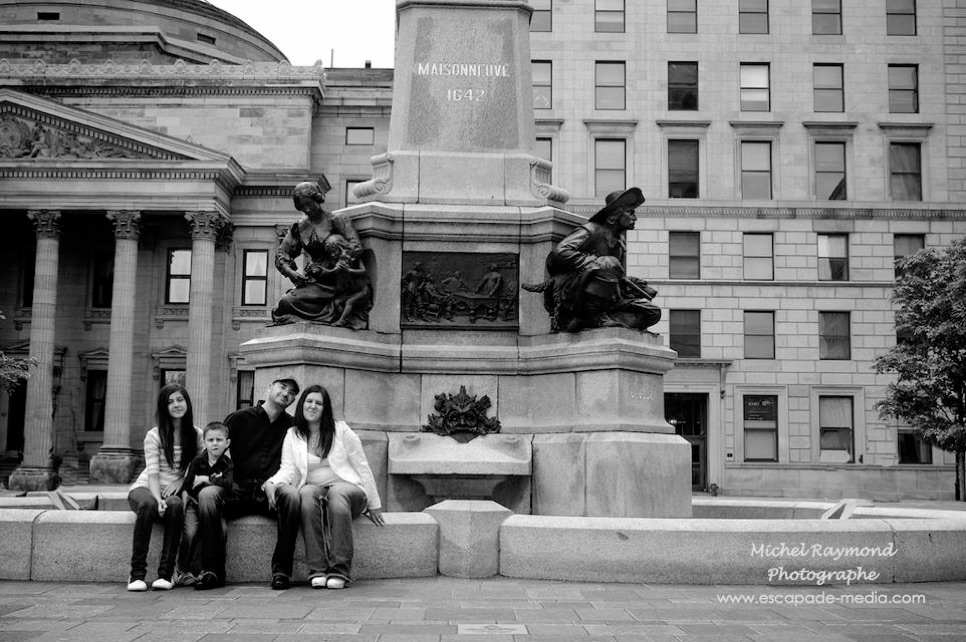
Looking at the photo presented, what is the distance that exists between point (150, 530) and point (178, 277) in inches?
1981

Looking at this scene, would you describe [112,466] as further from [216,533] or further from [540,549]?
[540,549]

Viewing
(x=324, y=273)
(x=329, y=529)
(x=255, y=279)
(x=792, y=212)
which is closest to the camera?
(x=329, y=529)

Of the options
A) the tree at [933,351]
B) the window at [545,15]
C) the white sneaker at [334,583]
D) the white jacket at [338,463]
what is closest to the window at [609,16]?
the window at [545,15]

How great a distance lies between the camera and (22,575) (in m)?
9.76

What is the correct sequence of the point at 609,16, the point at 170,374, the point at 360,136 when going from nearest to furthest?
the point at 609,16
the point at 170,374
the point at 360,136

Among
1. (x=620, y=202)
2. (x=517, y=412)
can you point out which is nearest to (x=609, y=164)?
(x=620, y=202)

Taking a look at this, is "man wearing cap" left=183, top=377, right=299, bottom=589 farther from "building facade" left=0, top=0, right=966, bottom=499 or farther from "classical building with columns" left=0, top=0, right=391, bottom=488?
"classical building with columns" left=0, top=0, right=391, bottom=488

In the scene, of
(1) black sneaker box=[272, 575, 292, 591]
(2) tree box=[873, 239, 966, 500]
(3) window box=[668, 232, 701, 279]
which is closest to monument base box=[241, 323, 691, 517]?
(1) black sneaker box=[272, 575, 292, 591]

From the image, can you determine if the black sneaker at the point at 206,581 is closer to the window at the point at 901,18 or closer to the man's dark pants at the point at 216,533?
the man's dark pants at the point at 216,533

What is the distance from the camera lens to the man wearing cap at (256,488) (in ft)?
30.9

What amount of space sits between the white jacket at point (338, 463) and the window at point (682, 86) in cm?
4432

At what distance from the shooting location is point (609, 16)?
52375mm

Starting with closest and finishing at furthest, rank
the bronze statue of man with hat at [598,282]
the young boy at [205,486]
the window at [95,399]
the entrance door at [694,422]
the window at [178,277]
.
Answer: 1. the young boy at [205,486]
2. the bronze statue of man with hat at [598,282]
3. the entrance door at [694,422]
4. the window at [95,399]
5. the window at [178,277]

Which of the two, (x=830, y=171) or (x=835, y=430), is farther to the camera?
(x=830, y=171)
